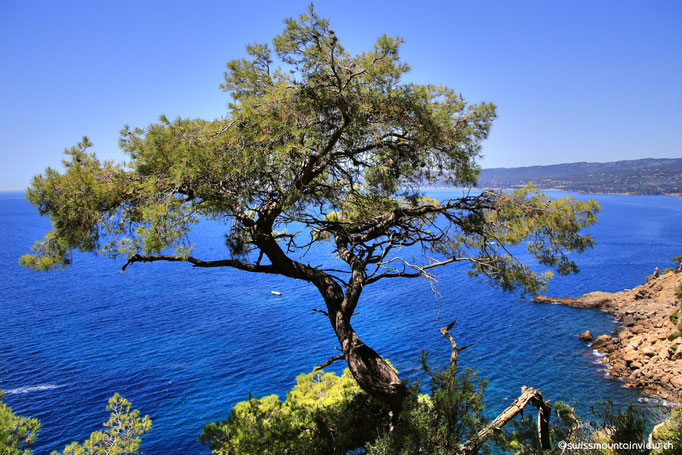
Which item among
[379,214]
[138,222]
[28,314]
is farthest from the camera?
[28,314]

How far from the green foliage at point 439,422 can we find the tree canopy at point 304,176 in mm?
460

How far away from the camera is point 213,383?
62.5ft

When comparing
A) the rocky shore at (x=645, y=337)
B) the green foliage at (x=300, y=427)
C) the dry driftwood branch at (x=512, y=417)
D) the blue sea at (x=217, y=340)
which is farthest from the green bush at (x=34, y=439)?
the rocky shore at (x=645, y=337)

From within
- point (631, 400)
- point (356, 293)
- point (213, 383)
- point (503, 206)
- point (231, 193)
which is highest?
point (231, 193)

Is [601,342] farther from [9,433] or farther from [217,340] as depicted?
[9,433]

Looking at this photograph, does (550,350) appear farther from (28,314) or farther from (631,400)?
(28,314)

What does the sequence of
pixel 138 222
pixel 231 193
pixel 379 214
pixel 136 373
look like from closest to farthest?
pixel 231 193 < pixel 138 222 < pixel 379 214 < pixel 136 373

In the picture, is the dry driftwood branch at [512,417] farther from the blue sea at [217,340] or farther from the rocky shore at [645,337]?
the rocky shore at [645,337]

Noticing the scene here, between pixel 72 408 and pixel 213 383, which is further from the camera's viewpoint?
pixel 213 383

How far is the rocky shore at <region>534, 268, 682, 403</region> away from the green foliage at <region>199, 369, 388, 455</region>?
15865 millimetres

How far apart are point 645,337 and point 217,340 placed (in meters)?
Answer: 24.4

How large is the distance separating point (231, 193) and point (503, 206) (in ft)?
13.7

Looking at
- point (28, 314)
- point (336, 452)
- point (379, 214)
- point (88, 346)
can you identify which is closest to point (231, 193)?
point (379, 214)

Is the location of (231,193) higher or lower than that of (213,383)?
higher
